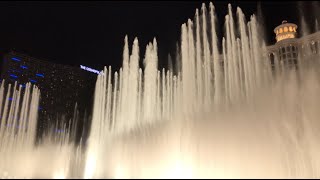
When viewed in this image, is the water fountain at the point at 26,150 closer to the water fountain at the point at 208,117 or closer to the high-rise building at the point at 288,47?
the water fountain at the point at 208,117

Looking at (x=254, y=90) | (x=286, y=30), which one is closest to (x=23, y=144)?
(x=254, y=90)

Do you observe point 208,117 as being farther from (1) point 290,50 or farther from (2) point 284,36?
(2) point 284,36

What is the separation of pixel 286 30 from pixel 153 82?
25.5 metres

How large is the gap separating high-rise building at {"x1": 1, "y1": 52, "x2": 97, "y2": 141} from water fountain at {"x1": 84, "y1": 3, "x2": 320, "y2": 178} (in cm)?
3409

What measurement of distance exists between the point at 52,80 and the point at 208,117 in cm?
5526

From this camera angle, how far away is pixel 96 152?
25.3 metres

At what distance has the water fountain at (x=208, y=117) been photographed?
1725 cm

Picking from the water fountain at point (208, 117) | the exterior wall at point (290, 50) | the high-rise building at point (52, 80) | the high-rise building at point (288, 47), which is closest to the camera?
the water fountain at point (208, 117)

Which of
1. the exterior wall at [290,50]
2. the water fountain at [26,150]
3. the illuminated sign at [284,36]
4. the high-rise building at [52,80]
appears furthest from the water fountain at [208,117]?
the high-rise building at [52,80]

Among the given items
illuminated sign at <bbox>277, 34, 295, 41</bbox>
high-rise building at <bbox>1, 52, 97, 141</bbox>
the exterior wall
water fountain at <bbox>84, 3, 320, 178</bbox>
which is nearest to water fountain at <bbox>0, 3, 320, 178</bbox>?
water fountain at <bbox>84, 3, 320, 178</bbox>

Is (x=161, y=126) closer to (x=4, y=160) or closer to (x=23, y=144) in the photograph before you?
(x=4, y=160)

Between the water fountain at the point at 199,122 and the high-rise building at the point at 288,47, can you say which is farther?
the high-rise building at the point at 288,47

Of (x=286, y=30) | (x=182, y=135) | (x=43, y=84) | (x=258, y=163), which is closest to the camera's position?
(x=258, y=163)

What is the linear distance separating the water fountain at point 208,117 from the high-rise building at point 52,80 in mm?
34095
